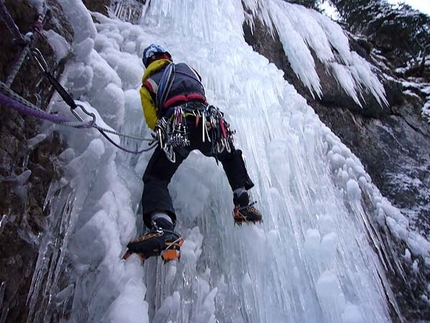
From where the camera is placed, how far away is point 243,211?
90.0 inches

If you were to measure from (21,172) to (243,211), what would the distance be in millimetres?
1320

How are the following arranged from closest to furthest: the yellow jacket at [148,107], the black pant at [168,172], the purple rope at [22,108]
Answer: the purple rope at [22,108]
the black pant at [168,172]
the yellow jacket at [148,107]

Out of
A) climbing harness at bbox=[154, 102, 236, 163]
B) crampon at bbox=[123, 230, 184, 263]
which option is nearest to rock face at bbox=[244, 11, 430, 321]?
climbing harness at bbox=[154, 102, 236, 163]

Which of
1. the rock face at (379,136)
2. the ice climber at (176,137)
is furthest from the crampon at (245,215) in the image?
the rock face at (379,136)

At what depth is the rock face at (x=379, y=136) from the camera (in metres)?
5.70

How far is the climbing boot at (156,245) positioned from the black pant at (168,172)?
0.18 m

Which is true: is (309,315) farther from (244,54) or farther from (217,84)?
(244,54)

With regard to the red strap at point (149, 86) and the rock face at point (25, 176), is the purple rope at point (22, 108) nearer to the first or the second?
the rock face at point (25, 176)

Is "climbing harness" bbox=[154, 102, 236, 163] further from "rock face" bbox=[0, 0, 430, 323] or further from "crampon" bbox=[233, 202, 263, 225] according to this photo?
"rock face" bbox=[0, 0, 430, 323]

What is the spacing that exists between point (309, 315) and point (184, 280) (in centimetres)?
90

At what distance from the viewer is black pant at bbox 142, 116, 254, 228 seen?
197 centimetres

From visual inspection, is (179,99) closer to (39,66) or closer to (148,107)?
(148,107)

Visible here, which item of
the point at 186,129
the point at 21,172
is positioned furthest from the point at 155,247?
the point at 186,129

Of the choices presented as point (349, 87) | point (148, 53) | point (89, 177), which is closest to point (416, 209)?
point (349, 87)
